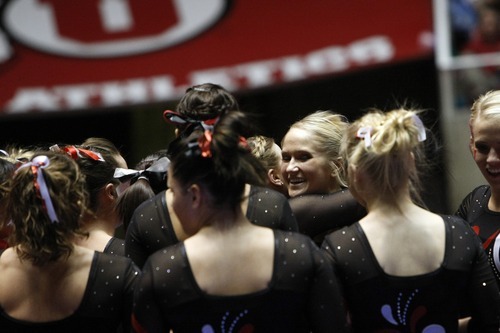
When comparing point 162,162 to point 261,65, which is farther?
point 261,65

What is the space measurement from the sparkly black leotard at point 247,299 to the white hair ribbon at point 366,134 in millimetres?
349

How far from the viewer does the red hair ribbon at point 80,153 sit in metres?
3.13

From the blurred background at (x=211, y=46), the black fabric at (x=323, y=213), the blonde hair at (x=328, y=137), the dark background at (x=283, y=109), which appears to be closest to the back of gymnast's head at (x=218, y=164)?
the black fabric at (x=323, y=213)

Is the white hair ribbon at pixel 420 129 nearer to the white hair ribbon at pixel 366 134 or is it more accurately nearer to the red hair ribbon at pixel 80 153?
the white hair ribbon at pixel 366 134

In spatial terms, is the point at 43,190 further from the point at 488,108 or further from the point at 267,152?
the point at 488,108

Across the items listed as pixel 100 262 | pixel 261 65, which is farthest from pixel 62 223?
pixel 261 65

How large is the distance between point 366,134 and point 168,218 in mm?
696

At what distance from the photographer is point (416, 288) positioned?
2574 millimetres

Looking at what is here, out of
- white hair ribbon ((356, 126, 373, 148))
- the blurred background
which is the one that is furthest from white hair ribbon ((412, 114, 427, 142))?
the blurred background

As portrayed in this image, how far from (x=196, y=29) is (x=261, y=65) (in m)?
0.51

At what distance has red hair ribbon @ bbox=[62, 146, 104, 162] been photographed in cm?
313

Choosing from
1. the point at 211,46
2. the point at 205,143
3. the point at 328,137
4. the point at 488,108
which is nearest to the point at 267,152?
the point at 328,137

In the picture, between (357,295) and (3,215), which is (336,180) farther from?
(3,215)

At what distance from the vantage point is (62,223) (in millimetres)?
2557
